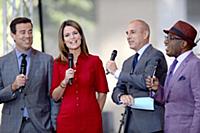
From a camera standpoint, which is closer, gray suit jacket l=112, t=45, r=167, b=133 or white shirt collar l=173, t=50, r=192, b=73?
white shirt collar l=173, t=50, r=192, b=73

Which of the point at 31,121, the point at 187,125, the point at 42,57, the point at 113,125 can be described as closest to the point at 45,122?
the point at 31,121

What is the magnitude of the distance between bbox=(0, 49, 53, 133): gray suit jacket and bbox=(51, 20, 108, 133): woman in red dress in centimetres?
14

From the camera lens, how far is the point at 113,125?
635 centimetres

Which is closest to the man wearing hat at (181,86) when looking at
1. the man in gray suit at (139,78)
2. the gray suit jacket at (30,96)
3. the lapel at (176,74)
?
the lapel at (176,74)

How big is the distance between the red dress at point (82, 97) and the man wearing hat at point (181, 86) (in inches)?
16.6

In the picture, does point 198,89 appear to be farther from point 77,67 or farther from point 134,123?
point 77,67

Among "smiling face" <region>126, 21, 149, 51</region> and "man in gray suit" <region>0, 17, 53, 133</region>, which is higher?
"smiling face" <region>126, 21, 149, 51</region>

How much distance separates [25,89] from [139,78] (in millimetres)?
862

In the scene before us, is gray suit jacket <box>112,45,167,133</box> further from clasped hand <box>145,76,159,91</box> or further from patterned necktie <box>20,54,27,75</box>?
patterned necktie <box>20,54,27,75</box>

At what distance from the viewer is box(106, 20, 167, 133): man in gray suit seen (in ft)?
12.0

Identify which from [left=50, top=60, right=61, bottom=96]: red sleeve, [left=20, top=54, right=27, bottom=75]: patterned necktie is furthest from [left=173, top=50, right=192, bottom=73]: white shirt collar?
[left=20, top=54, right=27, bottom=75]: patterned necktie

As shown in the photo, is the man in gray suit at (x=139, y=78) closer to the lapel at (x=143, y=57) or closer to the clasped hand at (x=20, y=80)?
the lapel at (x=143, y=57)

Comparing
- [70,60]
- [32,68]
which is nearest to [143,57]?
[70,60]

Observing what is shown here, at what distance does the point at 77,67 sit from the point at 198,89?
903 millimetres
